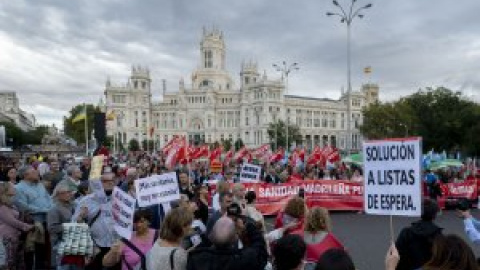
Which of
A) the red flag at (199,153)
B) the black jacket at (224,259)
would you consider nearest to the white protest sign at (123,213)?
the black jacket at (224,259)

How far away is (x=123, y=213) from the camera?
6.25 meters

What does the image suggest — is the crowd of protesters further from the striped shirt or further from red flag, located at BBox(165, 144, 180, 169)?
red flag, located at BBox(165, 144, 180, 169)

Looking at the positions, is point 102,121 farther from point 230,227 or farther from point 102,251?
point 230,227

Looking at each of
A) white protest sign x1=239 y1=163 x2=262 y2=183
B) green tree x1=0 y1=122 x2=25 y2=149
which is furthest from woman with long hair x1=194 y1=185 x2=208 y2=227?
green tree x1=0 y1=122 x2=25 y2=149

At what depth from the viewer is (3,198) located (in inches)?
308

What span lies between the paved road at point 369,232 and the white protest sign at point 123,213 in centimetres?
501

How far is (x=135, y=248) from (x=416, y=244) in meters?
2.75

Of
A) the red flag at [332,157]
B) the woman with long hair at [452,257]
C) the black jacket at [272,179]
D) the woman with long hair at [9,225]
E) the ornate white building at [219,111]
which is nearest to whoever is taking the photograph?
the woman with long hair at [452,257]

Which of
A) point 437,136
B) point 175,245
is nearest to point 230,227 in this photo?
point 175,245

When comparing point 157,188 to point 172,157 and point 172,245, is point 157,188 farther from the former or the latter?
point 172,157

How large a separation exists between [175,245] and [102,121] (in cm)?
1559

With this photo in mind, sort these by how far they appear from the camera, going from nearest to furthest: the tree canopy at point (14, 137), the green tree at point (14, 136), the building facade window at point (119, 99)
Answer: the tree canopy at point (14, 137) < the green tree at point (14, 136) < the building facade window at point (119, 99)

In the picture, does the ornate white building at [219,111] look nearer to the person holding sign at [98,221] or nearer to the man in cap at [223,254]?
the person holding sign at [98,221]

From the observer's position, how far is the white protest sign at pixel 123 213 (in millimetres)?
5984
